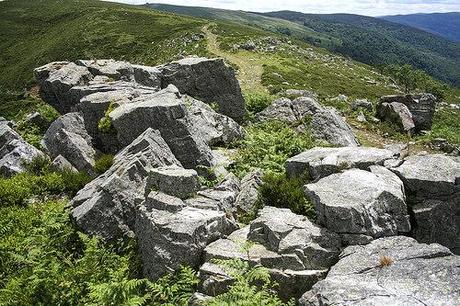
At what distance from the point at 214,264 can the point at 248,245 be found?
1.05 m

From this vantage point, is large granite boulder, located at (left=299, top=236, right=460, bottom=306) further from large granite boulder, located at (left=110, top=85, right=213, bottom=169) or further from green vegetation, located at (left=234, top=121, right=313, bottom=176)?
large granite boulder, located at (left=110, top=85, right=213, bottom=169)

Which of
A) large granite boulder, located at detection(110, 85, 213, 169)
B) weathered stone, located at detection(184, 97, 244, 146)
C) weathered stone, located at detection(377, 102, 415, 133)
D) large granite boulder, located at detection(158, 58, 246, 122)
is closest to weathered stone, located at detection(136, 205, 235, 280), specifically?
large granite boulder, located at detection(110, 85, 213, 169)

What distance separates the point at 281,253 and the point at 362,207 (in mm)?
2565

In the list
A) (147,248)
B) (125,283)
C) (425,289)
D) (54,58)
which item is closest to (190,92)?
(147,248)

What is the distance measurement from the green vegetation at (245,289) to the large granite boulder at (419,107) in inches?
1082

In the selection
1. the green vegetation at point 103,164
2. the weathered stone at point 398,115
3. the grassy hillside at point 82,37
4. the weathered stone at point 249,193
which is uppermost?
the weathered stone at point 249,193

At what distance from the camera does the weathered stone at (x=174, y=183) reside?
1310 cm

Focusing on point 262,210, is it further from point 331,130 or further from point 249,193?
point 331,130

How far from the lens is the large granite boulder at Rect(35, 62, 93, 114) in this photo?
82.2 feet

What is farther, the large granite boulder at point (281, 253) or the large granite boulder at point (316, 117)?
the large granite boulder at point (316, 117)

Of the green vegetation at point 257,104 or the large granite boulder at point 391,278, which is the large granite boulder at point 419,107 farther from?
the large granite boulder at point 391,278

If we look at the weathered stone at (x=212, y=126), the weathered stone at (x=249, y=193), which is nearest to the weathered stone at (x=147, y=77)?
the weathered stone at (x=212, y=126)

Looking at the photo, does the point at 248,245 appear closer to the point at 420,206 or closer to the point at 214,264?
the point at 214,264

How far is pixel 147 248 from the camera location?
11422mm
